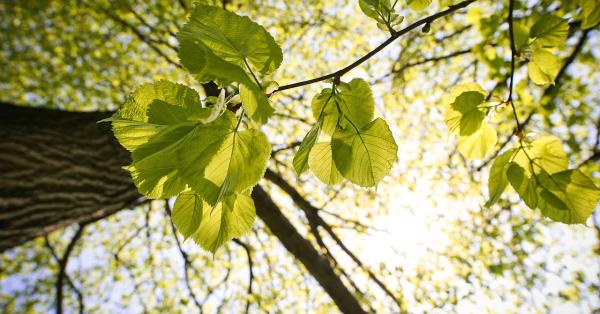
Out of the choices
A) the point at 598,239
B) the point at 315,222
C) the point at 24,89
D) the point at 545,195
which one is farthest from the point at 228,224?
the point at 24,89

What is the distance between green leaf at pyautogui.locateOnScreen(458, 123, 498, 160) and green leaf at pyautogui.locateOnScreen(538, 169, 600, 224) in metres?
0.22

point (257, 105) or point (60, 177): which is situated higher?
point (60, 177)

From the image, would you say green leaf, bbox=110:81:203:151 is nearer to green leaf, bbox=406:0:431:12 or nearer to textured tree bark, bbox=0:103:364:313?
green leaf, bbox=406:0:431:12

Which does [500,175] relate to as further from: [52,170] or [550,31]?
[52,170]

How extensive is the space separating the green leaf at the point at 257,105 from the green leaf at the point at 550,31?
0.98m

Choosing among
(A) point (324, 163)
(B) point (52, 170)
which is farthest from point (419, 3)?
(B) point (52, 170)

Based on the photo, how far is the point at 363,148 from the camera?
2.32 feet

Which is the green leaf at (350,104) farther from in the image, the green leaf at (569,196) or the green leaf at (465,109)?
the green leaf at (569,196)

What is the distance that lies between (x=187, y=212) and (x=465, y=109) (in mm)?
792

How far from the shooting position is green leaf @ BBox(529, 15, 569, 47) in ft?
3.26

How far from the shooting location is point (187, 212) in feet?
2.20

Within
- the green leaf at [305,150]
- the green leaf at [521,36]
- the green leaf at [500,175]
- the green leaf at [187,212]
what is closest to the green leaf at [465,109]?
the green leaf at [500,175]

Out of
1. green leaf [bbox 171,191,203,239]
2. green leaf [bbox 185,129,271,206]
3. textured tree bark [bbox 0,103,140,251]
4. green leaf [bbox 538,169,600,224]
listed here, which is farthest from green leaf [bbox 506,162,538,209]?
textured tree bark [bbox 0,103,140,251]

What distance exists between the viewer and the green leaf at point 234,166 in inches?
22.1
